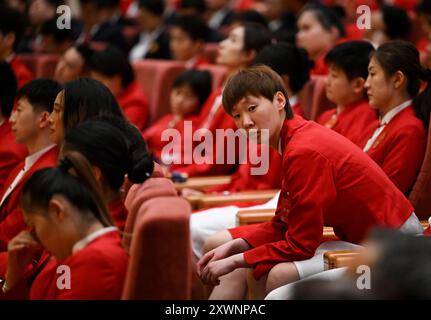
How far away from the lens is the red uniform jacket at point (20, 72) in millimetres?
4613

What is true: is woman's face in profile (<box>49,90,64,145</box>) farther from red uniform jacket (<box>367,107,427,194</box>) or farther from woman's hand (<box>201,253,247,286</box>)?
red uniform jacket (<box>367,107,427,194</box>)

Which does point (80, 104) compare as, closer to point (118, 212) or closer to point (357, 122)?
point (118, 212)

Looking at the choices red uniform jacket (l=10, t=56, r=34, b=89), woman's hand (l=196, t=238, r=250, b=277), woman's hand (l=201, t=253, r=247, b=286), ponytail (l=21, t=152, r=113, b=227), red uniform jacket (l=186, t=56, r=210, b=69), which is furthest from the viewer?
red uniform jacket (l=186, t=56, r=210, b=69)

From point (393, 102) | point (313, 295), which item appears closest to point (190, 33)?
point (393, 102)

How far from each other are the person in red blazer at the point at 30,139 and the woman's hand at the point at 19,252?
49cm

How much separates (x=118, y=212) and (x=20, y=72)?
2.59 metres

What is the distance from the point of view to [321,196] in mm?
2219

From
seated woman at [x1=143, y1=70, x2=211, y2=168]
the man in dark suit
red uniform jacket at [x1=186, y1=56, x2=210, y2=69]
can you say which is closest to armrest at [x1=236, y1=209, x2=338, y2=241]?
seated woman at [x1=143, y1=70, x2=211, y2=168]

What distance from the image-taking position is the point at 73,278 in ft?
6.04

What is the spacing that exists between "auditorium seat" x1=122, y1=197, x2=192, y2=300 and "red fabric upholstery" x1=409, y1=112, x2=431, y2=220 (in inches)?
40.1

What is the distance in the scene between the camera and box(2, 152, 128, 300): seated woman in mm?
1831

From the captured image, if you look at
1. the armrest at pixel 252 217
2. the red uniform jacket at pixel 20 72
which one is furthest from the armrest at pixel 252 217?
the red uniform jacket at pixel 20 72

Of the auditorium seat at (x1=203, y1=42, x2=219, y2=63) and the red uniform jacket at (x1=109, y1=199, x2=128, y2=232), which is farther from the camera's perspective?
the auditorium seat at (x1=203, y1=42, x2=219, y2=63)
